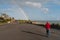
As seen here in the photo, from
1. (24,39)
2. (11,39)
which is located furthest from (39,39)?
(11,39)

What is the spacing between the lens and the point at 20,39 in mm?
19875

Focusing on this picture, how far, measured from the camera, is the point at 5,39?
64.1ft

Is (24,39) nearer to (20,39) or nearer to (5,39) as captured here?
(20,39)

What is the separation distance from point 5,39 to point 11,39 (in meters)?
0.63

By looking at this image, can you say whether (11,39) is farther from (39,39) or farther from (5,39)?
(39,39)

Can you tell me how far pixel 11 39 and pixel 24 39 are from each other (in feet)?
4.60

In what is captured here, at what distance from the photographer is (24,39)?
2005 centimetres

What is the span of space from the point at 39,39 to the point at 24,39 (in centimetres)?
168

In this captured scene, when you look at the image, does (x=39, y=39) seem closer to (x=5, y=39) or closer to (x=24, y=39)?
(x=24, y=39)

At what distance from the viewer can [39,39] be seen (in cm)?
2048

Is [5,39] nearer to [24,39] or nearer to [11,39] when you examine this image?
[11,39]

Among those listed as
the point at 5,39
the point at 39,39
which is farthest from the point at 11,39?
the point at 39,39

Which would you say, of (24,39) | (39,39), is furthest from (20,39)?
(39,39)

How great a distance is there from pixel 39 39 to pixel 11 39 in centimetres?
309
